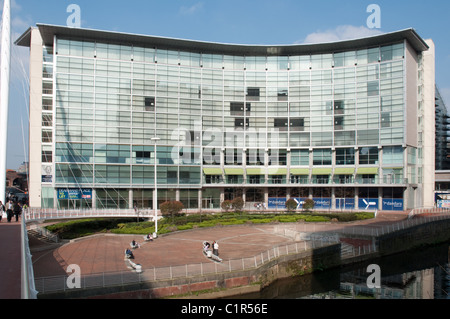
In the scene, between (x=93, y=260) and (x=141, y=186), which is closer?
(x=93, y=260)

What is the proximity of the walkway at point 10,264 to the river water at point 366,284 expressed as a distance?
38.9 ft

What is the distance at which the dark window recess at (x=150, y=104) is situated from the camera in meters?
58.1

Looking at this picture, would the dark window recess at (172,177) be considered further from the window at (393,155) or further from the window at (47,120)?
the window at (393,155)

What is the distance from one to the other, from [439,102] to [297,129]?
61329 mm

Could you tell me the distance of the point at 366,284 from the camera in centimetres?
2700

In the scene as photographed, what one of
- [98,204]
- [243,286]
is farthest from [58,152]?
[243,286]

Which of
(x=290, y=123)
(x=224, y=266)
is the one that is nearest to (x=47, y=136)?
(x=290, y=123)

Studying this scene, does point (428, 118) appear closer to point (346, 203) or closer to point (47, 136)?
point (346, 203)

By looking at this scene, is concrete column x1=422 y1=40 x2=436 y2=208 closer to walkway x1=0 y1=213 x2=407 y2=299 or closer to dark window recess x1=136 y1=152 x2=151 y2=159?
walkway x1=0 y1=213 x2=407 y2=299

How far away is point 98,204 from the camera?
56062 millimetres

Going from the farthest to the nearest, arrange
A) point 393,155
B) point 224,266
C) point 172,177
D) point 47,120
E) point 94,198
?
point 172,177
point 393,155
point 47,120
point 94,198
point 224,266

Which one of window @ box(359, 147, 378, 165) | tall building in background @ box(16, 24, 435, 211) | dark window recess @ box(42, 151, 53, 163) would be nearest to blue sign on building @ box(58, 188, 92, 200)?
tall building in background @ box(16, 24, 435, 211)

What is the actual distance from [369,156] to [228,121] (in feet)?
72.0
